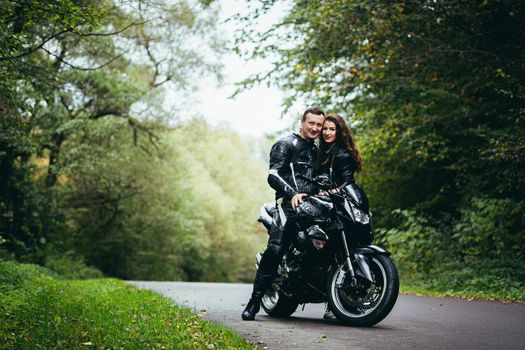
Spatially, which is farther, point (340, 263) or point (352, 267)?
point (340, 263)

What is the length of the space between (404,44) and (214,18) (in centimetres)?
1541

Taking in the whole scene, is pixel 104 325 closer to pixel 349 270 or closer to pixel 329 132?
pixel 349 270

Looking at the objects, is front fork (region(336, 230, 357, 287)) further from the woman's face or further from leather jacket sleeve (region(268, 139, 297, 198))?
the woman's face

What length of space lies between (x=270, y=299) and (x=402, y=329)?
6.40 ft

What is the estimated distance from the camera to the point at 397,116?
581 inches

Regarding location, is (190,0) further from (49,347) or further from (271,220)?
(49,347)

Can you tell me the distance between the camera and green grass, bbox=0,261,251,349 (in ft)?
16.3

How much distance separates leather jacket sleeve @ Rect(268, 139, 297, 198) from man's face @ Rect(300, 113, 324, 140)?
0.89 feet

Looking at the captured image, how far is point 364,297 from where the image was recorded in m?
6.48

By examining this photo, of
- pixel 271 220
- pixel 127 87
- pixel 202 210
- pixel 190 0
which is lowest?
pixel 271 220

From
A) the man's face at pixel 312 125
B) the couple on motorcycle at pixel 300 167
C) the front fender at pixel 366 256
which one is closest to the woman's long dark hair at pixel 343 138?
the couple on motorcycle at pixel 300 167

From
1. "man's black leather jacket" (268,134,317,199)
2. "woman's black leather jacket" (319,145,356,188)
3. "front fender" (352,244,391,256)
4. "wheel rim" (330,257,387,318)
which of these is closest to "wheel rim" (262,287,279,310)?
"wheel rim" (330,257,387,318)

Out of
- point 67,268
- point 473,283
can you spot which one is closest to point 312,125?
point 473,283

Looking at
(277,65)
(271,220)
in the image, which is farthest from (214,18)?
(271,220)
